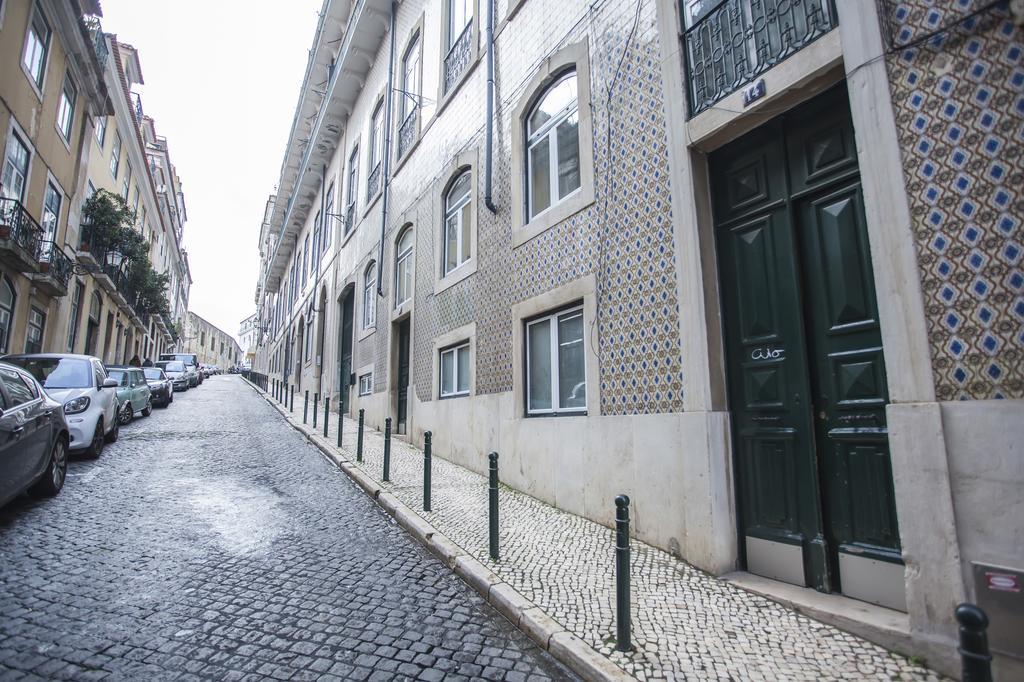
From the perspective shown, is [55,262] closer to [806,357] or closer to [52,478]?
[52,478]

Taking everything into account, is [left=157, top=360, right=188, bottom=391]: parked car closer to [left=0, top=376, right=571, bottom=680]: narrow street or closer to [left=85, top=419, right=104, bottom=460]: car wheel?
[left=85, top=419, right=104, bottom=460]: car wheel

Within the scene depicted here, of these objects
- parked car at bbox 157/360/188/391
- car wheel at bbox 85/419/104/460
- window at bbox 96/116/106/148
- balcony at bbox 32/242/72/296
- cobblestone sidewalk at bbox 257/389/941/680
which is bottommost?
cobblestone sidewalk at bbox 257/389/941/680

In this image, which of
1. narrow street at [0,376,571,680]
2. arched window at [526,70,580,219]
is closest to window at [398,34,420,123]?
arched window at [526,70,580,219]

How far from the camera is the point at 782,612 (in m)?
3.79

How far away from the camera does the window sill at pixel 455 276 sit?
9.57 m

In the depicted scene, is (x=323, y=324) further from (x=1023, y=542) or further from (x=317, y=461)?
(x=1023, y=542)

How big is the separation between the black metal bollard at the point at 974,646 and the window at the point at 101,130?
24.8 m

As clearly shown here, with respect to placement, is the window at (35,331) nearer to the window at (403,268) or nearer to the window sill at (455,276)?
the window at (403,268)

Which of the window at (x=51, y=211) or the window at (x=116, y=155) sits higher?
the window at (x=116, y=155)

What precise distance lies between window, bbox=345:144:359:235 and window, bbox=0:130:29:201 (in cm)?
844

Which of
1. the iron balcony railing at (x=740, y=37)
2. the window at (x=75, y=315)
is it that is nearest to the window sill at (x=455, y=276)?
the iron balcony railing at (x=740, y=37)

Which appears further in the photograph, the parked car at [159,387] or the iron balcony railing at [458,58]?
the parked car at [159,387]

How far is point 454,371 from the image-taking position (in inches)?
402

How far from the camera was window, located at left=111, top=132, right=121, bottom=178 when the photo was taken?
21.5 metres
